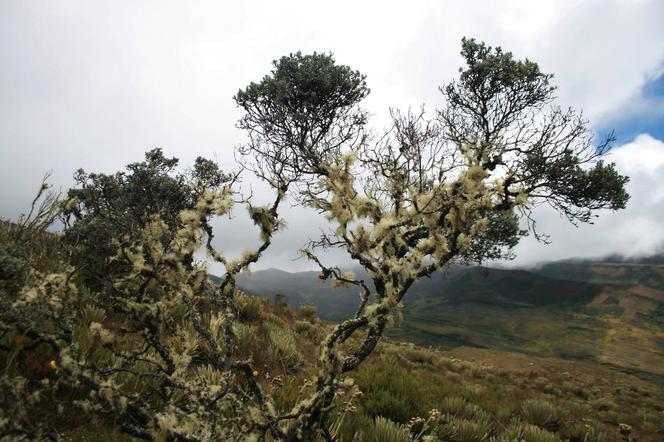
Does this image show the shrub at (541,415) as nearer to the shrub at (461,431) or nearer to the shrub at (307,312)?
the shrub at (461,431)

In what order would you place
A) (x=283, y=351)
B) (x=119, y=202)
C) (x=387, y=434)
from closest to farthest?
1. (x=387, y=434)
2. (x=283, y=351)
3. (x=119, y=202)

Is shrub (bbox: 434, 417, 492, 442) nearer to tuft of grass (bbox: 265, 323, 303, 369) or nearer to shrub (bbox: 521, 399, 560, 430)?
tuft of grass (bbox: 265, 323, 303, 369)

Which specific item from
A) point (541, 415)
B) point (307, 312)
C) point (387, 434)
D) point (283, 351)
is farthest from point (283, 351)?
point (307, 312)

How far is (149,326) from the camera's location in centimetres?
241

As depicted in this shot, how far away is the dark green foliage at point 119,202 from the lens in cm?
976

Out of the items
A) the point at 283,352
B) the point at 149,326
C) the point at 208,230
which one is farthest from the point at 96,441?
the point at 283,352

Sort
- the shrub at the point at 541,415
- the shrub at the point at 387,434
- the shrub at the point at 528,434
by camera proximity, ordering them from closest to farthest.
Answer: the shrub at the point at 387,434
the shrub at the point at 528,434
the shrub at the point at 541,415

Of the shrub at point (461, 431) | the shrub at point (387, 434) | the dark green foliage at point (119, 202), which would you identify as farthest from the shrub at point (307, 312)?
the shrub at point (387, 434)

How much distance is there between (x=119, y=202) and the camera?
15102mm

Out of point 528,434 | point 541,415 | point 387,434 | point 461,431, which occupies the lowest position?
point 541,415

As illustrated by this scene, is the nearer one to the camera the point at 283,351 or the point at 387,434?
the point at 387,434

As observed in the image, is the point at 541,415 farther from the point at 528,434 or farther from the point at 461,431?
the point at 461,431

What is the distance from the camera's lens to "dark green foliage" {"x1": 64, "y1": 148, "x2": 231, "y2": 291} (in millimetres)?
9758

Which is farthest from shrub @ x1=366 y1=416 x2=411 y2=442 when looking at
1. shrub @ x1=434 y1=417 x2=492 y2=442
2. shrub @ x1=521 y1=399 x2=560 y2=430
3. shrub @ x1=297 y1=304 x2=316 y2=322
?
shrub @ x1=297 y1=304 x2=316 y2=322
